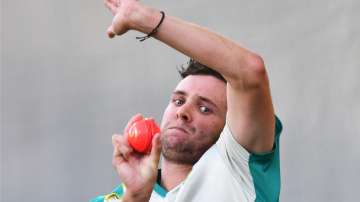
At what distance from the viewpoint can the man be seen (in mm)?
1468

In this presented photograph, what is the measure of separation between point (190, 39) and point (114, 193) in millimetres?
862

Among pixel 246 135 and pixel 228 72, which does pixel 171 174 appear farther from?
pixel 228 72

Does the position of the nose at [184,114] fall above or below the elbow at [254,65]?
below

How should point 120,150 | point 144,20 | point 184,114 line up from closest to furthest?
point 144,20 < point 120,150 < point 184,114

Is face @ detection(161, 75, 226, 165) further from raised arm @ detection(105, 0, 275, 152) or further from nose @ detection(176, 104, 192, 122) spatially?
raised arm @ detection(105, 0, 275, 152)

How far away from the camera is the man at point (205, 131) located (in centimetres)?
147

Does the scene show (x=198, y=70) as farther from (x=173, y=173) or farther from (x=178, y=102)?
(x=173, y=173)

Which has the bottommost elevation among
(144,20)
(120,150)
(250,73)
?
(120,150)

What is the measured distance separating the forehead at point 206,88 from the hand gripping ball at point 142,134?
1.14 ft

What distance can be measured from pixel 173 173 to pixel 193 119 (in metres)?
0.20

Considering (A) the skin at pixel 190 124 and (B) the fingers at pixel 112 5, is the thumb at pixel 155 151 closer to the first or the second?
(B) the fingers at pixel 112 5

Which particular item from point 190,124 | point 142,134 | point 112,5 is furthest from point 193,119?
point 112,5

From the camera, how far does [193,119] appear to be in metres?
2.08

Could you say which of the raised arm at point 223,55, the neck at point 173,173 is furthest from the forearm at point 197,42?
the neck at point 173,173
